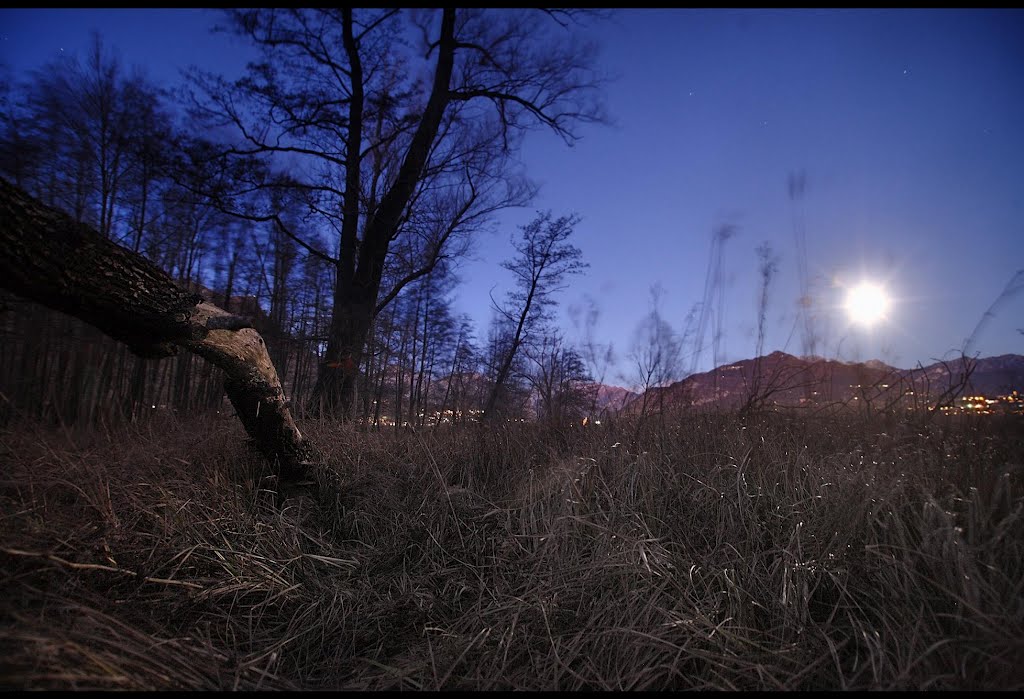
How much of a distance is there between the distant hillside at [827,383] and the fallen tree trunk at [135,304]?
299cm

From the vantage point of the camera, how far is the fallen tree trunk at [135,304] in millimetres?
1961

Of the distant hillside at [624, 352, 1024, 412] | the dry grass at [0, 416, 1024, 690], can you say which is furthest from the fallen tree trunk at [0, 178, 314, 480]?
the distant hillside at [624, 352, 1024, 412]

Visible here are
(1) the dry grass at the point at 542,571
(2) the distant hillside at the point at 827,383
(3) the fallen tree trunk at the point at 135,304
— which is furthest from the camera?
(2) the distant hillside at the point at 827,383

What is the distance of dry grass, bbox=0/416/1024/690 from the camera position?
126 cm

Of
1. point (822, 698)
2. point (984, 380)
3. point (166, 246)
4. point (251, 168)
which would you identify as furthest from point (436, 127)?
point (166, 246)

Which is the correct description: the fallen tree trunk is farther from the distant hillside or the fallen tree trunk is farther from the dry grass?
the distant hillside

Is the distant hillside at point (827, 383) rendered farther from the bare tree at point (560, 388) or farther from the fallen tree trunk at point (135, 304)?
the fallen tree trunk at point (135, 304)

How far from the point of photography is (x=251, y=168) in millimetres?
7500

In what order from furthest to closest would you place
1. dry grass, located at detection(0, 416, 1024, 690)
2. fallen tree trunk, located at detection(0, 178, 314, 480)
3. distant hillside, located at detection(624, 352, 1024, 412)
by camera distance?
1. distant hillside, located at detection(624, 352, 1024, 412)
2. fallen tree trunk, located at detection(0, 178, 314, 480)
3. dry grass, located at detection(0, 416, 1024, 690)

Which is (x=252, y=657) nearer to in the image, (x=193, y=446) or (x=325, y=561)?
(x=325, y=561)

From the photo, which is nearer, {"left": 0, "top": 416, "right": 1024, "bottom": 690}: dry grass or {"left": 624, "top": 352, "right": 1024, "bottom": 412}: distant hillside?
{"left": 0, "top": 416, "right": 1024, "bottom": 690}: dry grass

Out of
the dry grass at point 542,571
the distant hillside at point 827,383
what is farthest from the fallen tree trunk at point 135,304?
the distant hillside at point 827,383

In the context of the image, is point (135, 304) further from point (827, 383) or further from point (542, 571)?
point (827, 383)

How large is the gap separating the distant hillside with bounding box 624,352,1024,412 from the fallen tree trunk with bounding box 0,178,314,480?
9.83ft
